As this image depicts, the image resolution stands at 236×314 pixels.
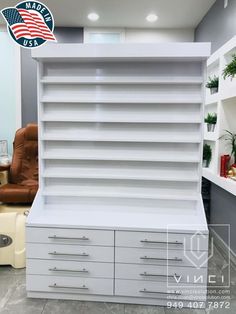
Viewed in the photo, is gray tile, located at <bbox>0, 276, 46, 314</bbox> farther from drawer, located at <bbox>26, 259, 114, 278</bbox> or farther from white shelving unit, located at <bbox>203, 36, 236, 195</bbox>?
white shelving unit, located at <bbox>203, 36, 236, 195</bbox>

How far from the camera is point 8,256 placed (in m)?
2.54

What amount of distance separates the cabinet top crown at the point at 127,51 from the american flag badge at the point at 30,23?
1.76m

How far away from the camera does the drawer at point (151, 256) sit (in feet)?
6.40

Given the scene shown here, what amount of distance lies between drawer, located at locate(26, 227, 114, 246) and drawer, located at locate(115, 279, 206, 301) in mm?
332

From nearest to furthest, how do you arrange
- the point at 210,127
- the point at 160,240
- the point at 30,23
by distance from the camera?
1. the point at 160,240
2. the point at 210,127
3. the point at 30,23

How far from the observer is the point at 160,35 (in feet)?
14.1

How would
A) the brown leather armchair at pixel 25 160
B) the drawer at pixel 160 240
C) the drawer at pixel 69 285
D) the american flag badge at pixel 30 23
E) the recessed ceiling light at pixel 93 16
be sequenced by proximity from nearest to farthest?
the drawer at pixel 160 240 < the drawer at pixel 69 285 < the american flag badge at pixel 30 23 < the brown leather armchair at pixel 25 160 < the recessed ceiling light at pixel 93 16

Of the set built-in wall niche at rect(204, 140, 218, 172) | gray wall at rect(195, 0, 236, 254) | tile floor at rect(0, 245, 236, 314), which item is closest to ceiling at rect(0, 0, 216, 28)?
gray wall at rect(195, 0, 236, 254)

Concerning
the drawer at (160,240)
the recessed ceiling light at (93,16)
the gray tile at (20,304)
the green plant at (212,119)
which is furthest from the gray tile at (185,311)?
the recessed ceiling light at (93,16)

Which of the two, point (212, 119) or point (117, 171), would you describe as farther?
point (212, 119)

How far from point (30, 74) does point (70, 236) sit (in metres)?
3.23

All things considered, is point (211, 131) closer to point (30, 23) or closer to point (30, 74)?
point (30, 23)

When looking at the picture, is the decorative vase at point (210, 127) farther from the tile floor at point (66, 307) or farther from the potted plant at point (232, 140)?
the tile floor at point (66, 307)

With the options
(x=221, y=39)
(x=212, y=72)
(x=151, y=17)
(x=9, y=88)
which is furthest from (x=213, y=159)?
(x=9, y=88)
